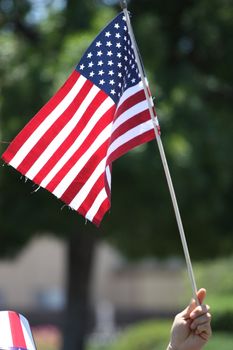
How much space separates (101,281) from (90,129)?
34.6m

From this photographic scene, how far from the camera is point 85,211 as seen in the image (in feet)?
15.4

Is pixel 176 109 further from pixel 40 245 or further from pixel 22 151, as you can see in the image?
pixel 40 245

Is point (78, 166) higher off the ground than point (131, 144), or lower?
lower

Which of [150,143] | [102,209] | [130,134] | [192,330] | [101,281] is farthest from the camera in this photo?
[101,281]

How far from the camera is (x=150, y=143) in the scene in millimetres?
11453

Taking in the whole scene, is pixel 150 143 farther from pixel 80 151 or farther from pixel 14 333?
pixel 14 333

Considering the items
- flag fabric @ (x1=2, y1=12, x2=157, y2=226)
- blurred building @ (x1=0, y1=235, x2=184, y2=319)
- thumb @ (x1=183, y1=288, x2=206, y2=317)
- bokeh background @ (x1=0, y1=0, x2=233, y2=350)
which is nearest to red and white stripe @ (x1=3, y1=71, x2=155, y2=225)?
flag fabric @ (x1=2, y1=12, x2=157, y2=226)

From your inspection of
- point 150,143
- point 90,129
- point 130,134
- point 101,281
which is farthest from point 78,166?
point 101,281

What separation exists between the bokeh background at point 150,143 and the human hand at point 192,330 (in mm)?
6438

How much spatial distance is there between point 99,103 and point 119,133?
0.67ft

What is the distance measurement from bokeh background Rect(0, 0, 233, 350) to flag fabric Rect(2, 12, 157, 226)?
5.97 metres

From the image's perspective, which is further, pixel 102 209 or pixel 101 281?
pixel 101 281

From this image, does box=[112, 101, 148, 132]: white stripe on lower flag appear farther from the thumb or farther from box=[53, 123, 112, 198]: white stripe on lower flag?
the thumb

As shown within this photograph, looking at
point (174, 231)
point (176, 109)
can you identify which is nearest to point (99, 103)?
point (176, 109)
